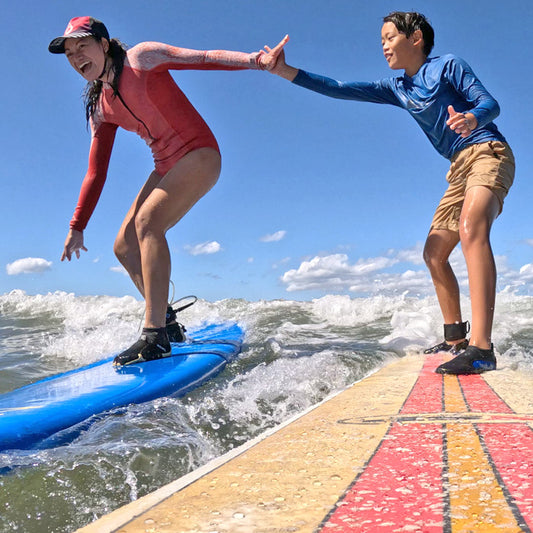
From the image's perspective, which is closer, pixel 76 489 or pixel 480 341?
pixel 76 489

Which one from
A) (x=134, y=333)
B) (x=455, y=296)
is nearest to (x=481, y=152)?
(x=455, y=296)

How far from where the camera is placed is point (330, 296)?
35.8ft

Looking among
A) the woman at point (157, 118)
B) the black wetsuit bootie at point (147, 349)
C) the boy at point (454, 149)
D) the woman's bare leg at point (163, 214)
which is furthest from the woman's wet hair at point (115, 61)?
the black wetsuit bootie at point (147, 349)

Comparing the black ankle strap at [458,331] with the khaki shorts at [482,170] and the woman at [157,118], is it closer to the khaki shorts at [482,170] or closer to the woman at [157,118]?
the khaki shorts at [482,170]

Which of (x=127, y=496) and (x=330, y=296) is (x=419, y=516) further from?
(x=330, y=296)

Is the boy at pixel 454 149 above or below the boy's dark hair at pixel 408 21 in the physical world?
below

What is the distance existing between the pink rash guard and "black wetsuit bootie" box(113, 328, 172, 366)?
106 centimetres

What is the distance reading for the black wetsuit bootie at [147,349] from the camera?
294 centimetres

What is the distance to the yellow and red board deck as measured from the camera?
758mm

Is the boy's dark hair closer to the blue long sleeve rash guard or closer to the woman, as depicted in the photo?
the blue long sleeve rash guard

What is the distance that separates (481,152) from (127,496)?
2477mm

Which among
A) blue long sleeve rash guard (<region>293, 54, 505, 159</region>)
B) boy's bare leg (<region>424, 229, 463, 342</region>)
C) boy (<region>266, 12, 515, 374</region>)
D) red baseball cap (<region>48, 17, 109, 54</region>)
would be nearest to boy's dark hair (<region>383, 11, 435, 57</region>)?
boy (<region>266, 12, 515, 374</region>)

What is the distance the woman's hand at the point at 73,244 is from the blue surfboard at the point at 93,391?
2.59 ft

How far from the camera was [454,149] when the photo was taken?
3.03m
